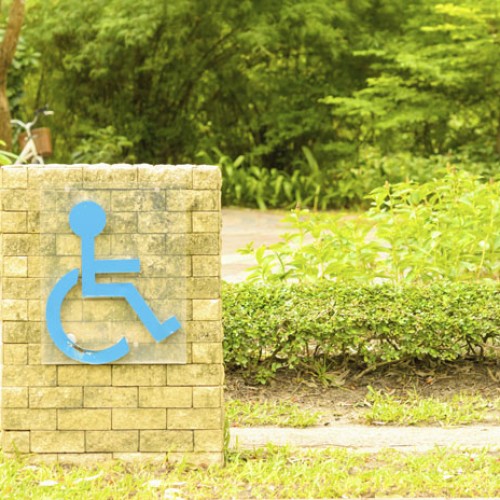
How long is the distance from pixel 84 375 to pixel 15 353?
0.91 feet

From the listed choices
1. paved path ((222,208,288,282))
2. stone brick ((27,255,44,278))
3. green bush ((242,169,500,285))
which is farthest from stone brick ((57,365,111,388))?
paved path ((222,208,288,282))

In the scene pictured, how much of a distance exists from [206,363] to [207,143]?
1338 centimetres

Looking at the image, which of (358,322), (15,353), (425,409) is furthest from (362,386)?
(15,353)

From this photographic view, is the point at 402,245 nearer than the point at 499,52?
Yes

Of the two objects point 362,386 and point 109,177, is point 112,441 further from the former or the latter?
point 362,386

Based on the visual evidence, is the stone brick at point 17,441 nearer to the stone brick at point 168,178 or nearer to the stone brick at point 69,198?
the stone brick at point 69,198

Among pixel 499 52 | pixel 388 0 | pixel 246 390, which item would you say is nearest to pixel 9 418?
pixel 246 390

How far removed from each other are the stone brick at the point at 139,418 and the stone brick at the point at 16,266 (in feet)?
2.10

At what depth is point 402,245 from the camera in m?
5.77

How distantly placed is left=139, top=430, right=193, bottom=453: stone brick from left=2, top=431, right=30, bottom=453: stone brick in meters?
0.45

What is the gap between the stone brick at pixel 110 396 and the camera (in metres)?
3.84

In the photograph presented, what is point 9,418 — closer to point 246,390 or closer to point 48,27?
point 246,390

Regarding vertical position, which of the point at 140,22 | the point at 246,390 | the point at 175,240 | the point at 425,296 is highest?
the point at 140,22

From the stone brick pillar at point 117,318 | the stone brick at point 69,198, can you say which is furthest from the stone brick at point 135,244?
the stone brick at point 69,198
